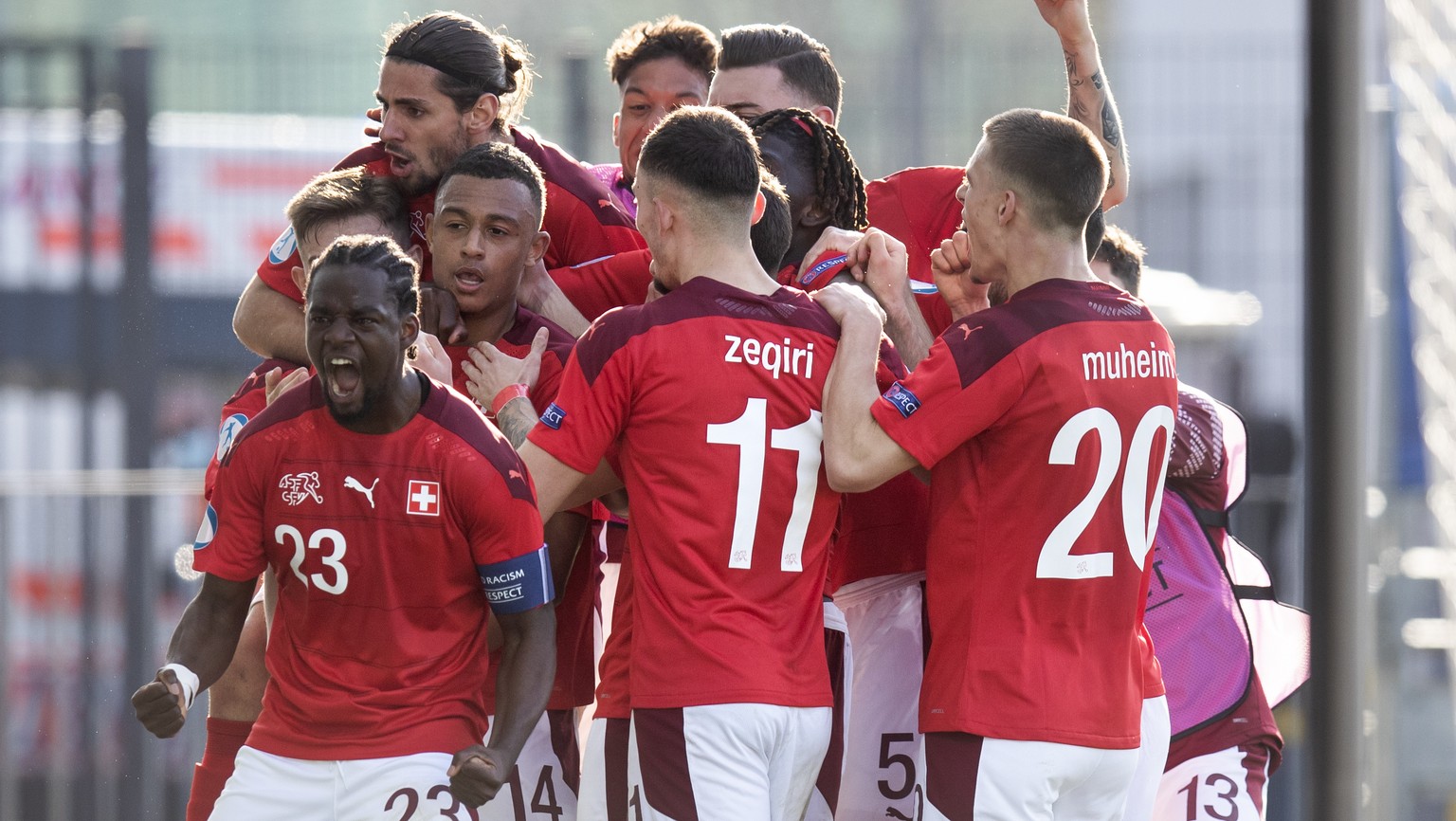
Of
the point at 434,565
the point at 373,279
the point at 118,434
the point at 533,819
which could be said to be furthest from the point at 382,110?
the point at 118,434

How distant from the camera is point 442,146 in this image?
13.0 feet

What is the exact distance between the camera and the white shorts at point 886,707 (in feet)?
12.1

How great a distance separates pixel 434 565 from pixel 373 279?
0.55 metres

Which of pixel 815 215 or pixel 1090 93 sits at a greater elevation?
pixel 1090 93

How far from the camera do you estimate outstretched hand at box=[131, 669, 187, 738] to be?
9.48ft

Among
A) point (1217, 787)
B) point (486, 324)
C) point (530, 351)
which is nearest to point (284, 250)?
point (486, 324)

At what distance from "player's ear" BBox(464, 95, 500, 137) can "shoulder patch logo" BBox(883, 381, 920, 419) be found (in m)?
1.45

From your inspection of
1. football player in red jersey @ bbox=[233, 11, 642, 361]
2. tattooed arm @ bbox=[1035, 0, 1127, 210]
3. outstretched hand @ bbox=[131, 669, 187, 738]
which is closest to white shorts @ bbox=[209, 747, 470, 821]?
outstretched hand @ bbox=[131, 669, 187, 738]

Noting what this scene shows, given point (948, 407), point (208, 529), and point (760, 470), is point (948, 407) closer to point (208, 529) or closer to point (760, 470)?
→ point (760, 470)

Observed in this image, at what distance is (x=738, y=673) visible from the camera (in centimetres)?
299

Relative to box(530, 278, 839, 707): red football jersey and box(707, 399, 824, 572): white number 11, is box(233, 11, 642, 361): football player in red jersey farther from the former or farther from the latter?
box(707, 399, 824, 572): white number 11

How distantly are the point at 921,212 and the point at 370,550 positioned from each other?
182 cm

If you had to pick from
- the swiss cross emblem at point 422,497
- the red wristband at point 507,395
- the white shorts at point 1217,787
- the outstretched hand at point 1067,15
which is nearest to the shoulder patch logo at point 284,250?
the red wristband at point 507,395

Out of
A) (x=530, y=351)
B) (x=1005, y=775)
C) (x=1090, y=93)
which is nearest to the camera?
(x=1005, y=775)
